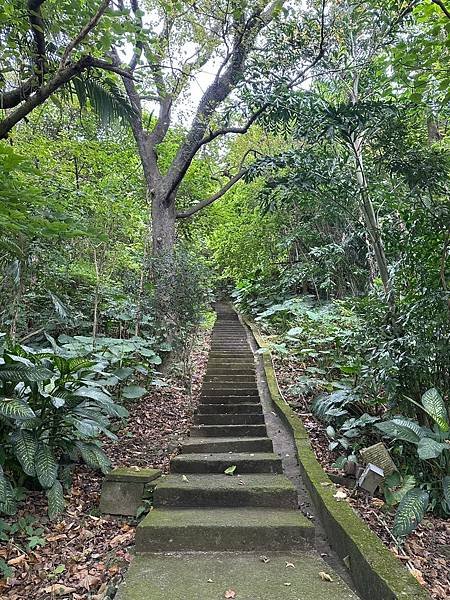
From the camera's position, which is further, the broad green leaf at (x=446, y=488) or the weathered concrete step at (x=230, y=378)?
the weathered concrete step at (x=230, y=378)

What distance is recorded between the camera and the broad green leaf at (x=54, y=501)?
10.5 ft

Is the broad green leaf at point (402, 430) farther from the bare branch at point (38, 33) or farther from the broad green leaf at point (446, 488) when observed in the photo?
the bare branch at point (38, 33)

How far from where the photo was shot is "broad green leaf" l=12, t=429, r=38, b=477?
317 cm

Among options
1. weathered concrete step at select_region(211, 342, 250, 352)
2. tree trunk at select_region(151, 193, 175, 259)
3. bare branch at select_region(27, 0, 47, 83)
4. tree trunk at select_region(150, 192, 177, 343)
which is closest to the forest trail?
tree trunk at select_region(150, 192, 177, 343)

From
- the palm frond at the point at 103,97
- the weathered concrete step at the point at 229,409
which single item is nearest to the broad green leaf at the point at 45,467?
the weathered concrete step at the point at 229,409

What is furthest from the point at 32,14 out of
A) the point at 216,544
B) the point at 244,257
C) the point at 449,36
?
the point at 244,257

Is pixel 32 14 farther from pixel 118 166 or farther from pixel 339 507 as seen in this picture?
pixel 118 166

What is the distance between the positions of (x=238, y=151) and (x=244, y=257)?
313 cm

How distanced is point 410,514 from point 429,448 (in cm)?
45

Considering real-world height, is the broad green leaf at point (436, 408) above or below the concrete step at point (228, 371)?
above

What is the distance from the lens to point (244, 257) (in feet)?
44.1

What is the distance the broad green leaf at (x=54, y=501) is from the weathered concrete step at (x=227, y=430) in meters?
2.20

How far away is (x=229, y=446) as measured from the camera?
4727 millimetres

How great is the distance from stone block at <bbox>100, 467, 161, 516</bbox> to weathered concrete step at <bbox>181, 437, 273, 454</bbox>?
3.34 ft
